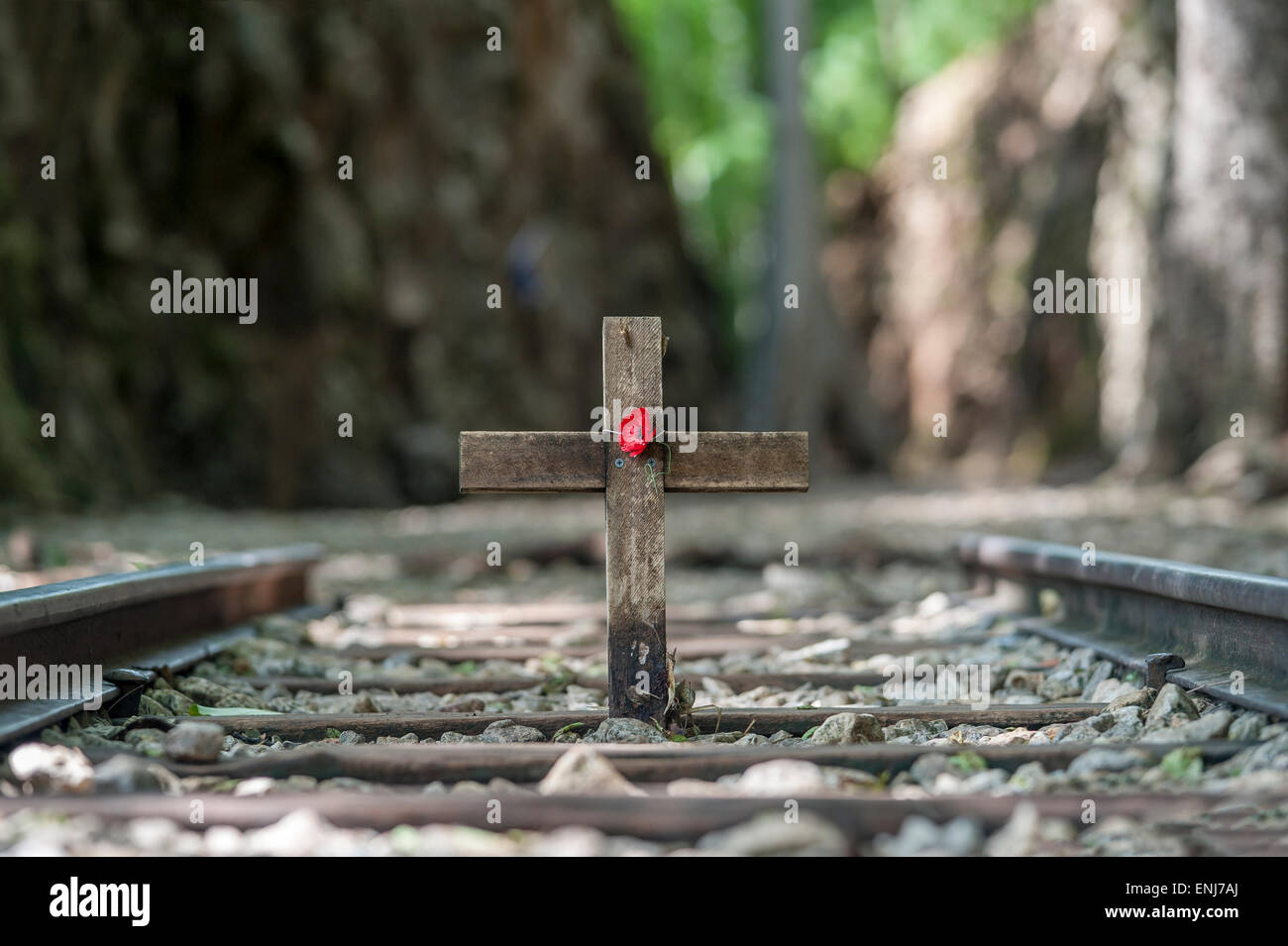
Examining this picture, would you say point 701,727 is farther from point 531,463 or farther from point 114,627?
point 114,627

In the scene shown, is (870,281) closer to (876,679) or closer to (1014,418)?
(1014,418)

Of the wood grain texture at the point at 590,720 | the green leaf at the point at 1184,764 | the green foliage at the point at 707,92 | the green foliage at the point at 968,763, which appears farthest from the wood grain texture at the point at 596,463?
the green foliage at the point at 707,92

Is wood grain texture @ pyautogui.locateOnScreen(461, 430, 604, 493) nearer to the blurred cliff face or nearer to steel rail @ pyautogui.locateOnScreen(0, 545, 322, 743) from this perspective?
steel rail @ pyautogui.locateOnScreen(0, 545, 322, 743)

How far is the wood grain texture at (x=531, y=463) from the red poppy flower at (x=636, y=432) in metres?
0.06

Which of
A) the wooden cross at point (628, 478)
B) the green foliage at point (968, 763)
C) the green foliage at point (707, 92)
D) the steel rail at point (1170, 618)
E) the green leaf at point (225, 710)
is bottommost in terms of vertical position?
the green leaf at point (225, 710)

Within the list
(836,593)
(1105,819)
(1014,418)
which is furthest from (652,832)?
(1014,418)

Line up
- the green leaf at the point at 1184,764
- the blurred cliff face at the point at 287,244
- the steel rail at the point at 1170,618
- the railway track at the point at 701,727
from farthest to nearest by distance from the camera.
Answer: the blurred cliff face at the point at 287,244 → the steel rail at the point at 1170,618 → the green leaf at the point at 1184,764 → the railway track at the point at 701,727

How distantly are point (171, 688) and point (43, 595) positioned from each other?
45 centimetres

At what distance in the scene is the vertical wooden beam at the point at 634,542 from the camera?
9.23 ft

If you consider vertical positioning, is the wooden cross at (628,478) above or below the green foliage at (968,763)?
above

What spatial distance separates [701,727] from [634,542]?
439mm

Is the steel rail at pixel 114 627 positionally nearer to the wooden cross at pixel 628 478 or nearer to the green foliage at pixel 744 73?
the wooden cross at pixel 628 478

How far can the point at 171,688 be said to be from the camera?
320 cm
